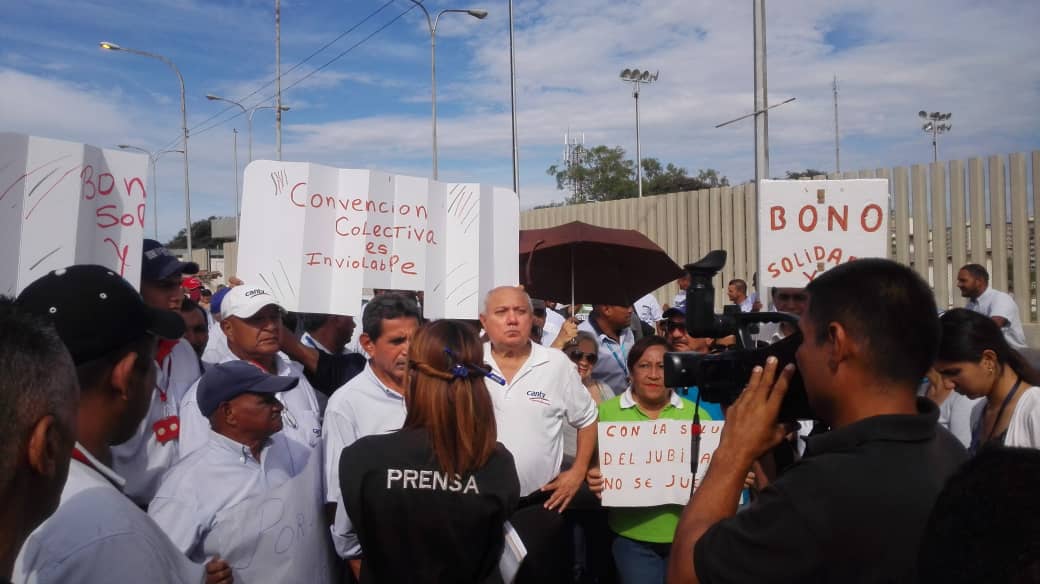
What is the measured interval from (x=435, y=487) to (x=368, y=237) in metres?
2.78

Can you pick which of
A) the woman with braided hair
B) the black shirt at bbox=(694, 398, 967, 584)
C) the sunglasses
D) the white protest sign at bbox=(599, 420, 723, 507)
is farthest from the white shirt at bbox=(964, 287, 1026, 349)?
the black shirt at bbox=(694, 398, 967, 584)

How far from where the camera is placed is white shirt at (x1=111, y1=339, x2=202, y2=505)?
3.15 m

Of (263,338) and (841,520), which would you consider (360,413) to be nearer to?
(263,338)

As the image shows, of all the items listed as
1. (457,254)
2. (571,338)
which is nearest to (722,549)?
(571,338)

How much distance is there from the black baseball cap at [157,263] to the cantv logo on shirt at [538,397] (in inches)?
79.6

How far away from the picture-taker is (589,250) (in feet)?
21.6

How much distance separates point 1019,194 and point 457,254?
1118 centimetres

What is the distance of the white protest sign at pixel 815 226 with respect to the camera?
543cm

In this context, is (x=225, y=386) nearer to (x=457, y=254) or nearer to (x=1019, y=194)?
(x=457, y=254)

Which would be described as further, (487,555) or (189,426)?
(189,426)

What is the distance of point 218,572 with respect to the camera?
99.7 inches

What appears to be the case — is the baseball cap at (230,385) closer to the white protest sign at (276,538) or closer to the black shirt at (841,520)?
the white protest sign at (276,538)

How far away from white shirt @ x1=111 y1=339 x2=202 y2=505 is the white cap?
1.45 feet

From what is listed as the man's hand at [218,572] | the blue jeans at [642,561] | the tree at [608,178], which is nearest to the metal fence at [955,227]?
the blue jeans at [642,561]
